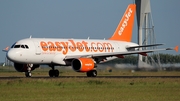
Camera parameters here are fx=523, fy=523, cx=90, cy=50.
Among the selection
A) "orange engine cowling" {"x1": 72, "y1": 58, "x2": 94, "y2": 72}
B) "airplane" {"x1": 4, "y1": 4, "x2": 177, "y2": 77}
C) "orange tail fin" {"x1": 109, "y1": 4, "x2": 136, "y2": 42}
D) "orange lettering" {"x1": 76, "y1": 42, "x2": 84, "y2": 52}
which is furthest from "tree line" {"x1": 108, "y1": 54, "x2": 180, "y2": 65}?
"orange engine cowling" {"x1": 72, "y1": 58, "x2": 94, "y2": 72}

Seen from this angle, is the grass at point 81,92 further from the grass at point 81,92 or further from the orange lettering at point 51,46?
the orange lettering at point 51,46

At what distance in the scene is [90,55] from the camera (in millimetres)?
53094

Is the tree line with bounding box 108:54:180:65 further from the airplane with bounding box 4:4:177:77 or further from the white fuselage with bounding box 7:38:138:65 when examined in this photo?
the white fuselage with bounding box 7:38:138:65

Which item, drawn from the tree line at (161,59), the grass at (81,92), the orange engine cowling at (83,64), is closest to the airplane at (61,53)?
the orange engine cowling at (83,64)

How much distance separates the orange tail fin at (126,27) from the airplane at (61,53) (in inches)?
134

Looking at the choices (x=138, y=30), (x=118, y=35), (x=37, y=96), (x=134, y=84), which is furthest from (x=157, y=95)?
(x=138, y=30)

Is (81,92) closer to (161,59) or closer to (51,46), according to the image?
(51,46)

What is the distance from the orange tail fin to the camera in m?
63.7

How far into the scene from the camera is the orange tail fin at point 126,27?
63.7m

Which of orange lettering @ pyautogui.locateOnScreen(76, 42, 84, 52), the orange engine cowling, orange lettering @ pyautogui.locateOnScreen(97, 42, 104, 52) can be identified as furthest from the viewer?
orange lettering @ pyautogui.locateOnScreen(97, 42, 104, 52)

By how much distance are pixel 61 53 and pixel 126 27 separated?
1418 cm

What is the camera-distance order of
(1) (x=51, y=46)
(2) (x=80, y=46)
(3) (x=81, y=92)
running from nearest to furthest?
(3) (x=81, y=92) → (1) (x=51, y=46) → (2) (x=80, y=46)

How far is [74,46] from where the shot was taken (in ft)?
179

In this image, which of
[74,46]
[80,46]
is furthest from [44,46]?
[80,46]
